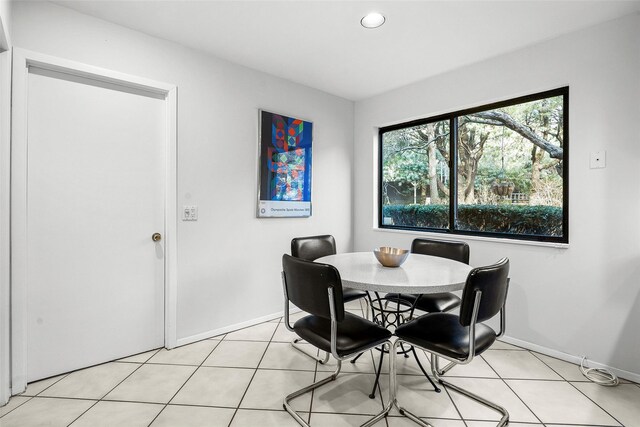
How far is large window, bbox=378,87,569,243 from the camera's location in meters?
2.66

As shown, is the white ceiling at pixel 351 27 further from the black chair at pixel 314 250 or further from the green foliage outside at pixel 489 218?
the black chair at pixel 314 250

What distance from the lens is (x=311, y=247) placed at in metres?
2.80

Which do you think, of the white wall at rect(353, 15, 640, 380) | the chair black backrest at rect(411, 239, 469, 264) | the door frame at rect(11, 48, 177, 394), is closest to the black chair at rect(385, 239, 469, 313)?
the chair black backrest at rect(411, 239, 469, 264)

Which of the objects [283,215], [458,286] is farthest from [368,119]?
[458,286]

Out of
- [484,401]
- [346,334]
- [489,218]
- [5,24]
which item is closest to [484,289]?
[346,334]

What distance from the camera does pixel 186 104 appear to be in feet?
8.75

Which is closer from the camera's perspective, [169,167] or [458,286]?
[458,286]

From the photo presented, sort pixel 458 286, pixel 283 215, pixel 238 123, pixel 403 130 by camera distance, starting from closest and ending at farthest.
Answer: pixel 458 286, pixel 238 123, pixel 283 215, pixel 403 130

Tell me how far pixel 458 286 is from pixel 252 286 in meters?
2.06

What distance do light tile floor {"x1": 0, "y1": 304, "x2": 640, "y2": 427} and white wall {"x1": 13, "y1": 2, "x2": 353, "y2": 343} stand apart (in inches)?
22.3

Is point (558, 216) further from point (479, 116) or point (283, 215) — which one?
point (283, 215)

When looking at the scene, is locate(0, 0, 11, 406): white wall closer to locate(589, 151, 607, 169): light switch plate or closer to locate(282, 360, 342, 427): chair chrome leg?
locate(282, 360, 342, 427): chair chrome leg

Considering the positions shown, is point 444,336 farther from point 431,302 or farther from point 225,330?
point 225,330

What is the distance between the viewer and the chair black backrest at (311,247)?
2703 millimetres
